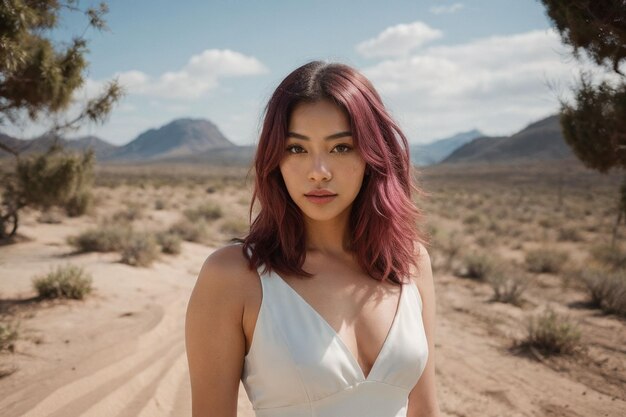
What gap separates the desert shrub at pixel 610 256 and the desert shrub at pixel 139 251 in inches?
393

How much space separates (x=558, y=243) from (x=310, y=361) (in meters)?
15.0

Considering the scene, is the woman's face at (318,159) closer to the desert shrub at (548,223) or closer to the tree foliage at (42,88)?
the tree foliage at (42,88)

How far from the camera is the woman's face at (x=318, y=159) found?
66.1 inches

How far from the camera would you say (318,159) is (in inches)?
65.5

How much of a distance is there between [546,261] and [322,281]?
9818 mm

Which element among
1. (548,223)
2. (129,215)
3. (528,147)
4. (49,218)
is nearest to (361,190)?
(49,218)

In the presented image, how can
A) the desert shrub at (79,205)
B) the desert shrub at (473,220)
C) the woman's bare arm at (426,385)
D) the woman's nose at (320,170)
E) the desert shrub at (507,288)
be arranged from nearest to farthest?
the woman's nose at (320,170)
the woman's bare arm at (426,385)
the desert shrub at (507,288)
the desert shrub at (79,205)
the desert shrub at (473,220)

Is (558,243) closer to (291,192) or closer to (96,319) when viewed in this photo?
(96,319)

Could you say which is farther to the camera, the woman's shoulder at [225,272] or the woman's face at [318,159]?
the woman's face at [318,159]

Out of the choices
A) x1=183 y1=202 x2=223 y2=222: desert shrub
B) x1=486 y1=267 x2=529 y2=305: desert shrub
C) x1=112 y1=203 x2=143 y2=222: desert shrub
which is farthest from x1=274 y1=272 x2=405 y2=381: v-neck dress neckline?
x1=183 y1=202 x2=223 y2=222: desert shrub

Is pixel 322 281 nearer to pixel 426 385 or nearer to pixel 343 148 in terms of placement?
pixel 343 148

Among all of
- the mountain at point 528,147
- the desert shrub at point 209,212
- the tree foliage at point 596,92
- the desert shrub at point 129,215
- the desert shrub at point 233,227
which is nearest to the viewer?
the tree foliage at point 596,92

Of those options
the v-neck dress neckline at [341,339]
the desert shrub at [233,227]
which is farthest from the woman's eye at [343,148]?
the desert shrub at [233,227]

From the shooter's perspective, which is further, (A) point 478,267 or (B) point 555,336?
(A) point 478,267
